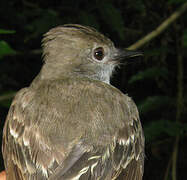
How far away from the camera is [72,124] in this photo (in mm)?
3209

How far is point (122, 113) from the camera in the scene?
142 inches

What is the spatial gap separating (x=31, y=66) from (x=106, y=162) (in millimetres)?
3505

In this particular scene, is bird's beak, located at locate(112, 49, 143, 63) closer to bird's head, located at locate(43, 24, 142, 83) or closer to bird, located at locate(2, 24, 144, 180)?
bird's head, located at locate(43, 24, 142, 83)

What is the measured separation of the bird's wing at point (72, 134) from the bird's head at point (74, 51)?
43cm

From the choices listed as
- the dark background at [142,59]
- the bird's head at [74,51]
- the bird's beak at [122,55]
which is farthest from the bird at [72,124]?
the dark background at [142,59]

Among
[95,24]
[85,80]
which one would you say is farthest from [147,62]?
[85,80]

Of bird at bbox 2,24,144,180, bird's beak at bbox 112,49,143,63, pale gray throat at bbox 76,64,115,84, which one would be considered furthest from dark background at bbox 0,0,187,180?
bird at bbox 2,24,144,180

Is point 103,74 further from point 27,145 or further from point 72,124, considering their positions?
point 27,145

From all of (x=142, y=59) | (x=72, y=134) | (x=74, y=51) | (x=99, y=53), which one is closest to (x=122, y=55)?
(x=99, y=53)

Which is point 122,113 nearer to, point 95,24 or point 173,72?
point 95,24

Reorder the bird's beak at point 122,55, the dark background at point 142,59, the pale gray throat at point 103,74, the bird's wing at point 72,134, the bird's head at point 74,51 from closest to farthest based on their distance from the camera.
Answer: the bird's wing at point 72,134 < the bird's head at point 74,51 < the pale gray throat at point 103,74 < the bird's beak at point 122,55 < the dark background at point 142,59

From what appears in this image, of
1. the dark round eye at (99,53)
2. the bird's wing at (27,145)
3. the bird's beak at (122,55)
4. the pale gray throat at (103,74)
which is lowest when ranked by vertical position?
the bird's wing at (27,145)

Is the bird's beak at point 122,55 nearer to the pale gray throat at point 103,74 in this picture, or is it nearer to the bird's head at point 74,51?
the pale gray throat at point 103,74

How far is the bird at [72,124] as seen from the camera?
312 cm
